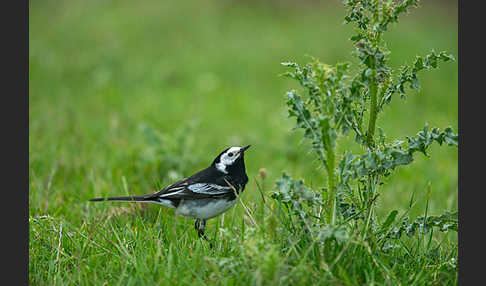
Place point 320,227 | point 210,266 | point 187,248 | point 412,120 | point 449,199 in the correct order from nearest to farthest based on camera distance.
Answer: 1. point 210,266
2. point 320,227
3. point 187,248
4. point 449,199
5. point 412,120

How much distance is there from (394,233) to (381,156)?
0.64 meters

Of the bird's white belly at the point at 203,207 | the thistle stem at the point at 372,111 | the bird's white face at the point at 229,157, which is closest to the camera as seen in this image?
the thistle stem at the point at 372,111

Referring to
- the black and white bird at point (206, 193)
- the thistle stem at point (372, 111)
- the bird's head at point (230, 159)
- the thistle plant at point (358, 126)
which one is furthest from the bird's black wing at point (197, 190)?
the thistle stem at point (372, 111)

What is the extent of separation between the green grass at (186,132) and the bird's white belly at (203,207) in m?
0.18

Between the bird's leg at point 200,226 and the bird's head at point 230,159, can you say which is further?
the bird's head at point 230,159

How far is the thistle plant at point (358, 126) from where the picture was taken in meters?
3.37

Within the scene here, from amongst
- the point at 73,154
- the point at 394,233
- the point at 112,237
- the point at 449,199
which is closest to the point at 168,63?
the point at 73,154

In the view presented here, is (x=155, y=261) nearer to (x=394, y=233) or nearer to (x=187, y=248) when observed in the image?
(x=187, y=248)

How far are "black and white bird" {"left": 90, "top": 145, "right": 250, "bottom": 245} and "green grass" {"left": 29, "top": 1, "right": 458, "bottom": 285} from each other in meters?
0.17

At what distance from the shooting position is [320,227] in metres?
3.60

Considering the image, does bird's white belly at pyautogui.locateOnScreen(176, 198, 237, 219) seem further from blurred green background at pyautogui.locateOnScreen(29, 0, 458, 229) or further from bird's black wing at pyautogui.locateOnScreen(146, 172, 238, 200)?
blurred green background at pyautogui.locateOnScreen(29, 0, 458, 229)

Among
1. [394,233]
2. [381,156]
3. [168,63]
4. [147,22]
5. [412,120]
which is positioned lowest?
[394,233]

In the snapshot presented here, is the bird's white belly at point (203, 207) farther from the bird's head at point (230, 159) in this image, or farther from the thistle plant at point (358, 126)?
the thistle plant at point (358, 126)

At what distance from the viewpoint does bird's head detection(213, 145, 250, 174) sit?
4672mm
